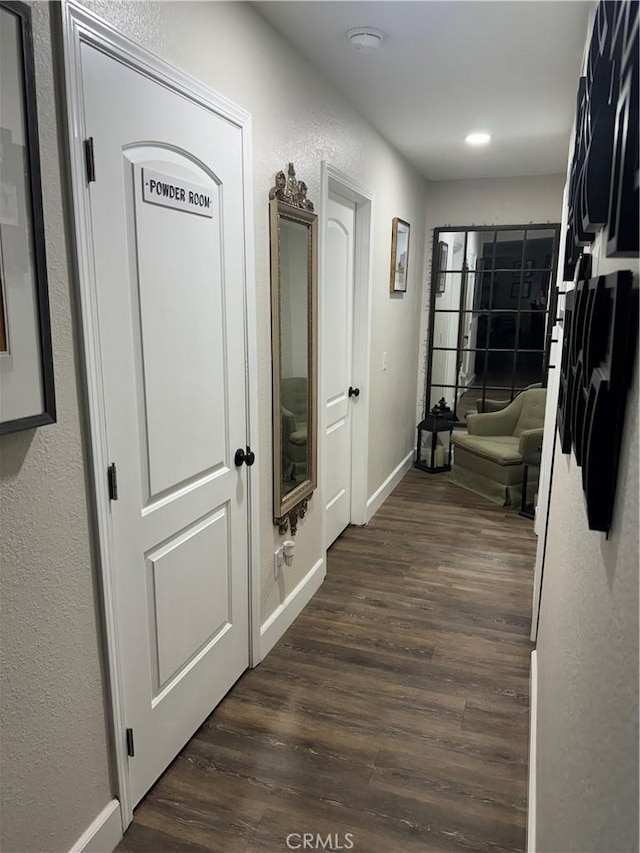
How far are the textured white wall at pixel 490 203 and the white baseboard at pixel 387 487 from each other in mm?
1341

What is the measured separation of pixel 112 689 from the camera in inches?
65.1

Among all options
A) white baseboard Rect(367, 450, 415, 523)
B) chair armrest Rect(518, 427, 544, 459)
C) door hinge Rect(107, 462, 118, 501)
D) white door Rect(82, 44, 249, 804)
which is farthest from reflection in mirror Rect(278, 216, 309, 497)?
chair armrest Rect(518, 427, 544, 459)

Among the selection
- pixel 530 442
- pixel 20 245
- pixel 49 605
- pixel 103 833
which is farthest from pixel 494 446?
pixel 20 245

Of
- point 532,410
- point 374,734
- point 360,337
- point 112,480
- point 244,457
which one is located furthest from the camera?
point 532,410

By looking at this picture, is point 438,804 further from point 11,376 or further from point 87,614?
point 11,376

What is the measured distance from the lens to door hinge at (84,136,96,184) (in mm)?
1406

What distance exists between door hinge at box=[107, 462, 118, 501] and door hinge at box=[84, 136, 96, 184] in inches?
28.3

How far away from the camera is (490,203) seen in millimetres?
5176

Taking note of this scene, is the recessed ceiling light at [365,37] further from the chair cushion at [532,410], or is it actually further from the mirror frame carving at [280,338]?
the chair cushion at [532,410]

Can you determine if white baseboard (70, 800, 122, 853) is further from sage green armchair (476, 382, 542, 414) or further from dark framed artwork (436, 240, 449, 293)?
dark framed artwork (436, 240, 449, 293)

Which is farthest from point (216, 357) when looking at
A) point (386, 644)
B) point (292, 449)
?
point (386, 644)

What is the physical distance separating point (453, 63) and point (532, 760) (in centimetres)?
280

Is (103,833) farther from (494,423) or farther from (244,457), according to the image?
(494,423)

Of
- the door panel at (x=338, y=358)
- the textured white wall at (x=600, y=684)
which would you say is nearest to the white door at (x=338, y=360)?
the door panel at (x=338, y=358)
